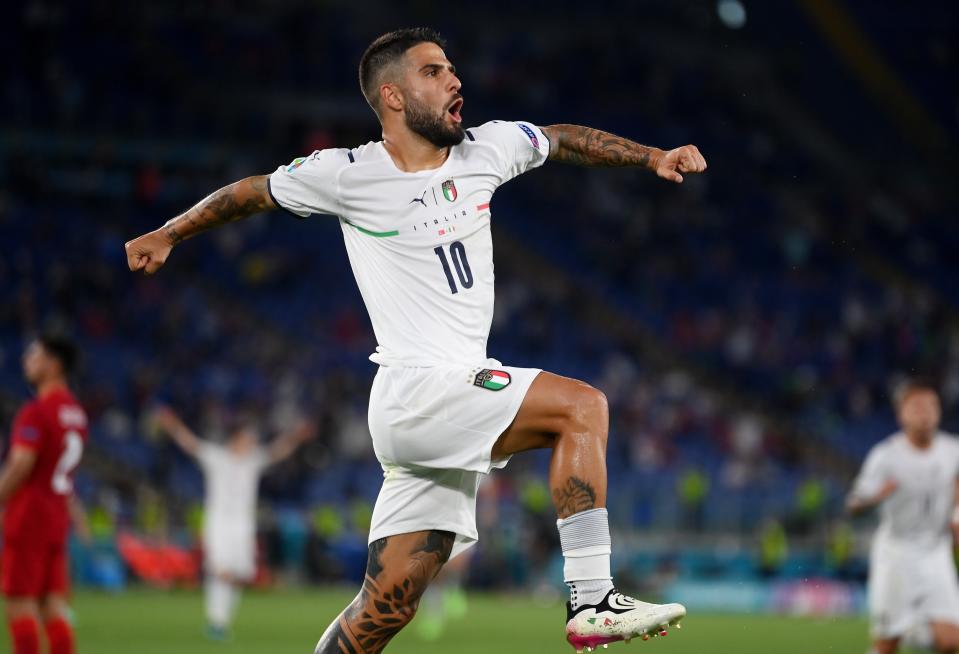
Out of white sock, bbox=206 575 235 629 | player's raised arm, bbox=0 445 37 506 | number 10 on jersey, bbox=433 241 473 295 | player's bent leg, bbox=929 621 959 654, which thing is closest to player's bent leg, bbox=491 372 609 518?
number 10 on jersey, bbox=433 241 473 295

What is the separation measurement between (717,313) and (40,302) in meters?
13.3

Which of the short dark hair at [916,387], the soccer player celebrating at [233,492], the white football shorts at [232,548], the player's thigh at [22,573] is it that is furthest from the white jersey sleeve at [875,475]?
the soccer player celebrating at [233,492]

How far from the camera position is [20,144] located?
96.4 feet

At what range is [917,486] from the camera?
10.6 metres

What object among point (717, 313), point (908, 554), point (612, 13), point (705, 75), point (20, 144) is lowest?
point (908, 554)

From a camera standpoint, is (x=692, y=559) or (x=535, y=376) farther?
(x=692, y=559)

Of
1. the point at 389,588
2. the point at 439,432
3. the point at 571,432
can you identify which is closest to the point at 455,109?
the point at 439,432

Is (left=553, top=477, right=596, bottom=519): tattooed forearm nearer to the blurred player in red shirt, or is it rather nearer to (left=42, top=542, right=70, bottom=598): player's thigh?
the blurred player in red shirt

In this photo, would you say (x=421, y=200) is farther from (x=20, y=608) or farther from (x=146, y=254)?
(x=20, y=608)

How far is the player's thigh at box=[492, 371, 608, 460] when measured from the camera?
548cm

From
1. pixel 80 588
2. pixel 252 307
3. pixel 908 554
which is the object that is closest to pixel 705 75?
pixel 252 307

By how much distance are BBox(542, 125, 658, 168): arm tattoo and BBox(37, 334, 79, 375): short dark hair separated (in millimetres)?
4368

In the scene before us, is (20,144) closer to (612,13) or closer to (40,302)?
(40,302)

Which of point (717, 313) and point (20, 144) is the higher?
point (20, 144)
